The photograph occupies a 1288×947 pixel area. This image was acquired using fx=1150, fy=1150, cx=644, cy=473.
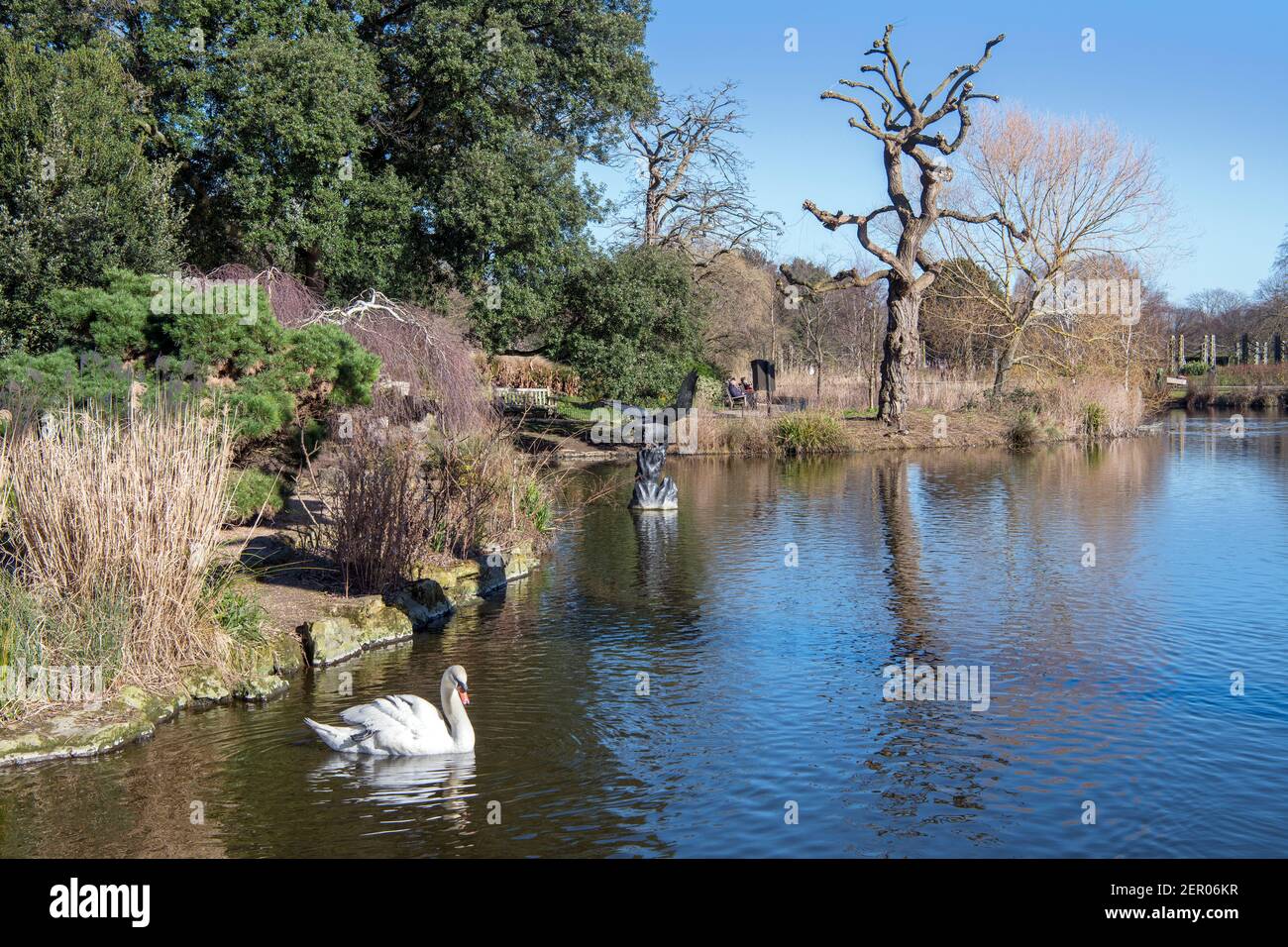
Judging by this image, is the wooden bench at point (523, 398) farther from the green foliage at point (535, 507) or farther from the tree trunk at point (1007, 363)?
the green foliage at point (535, 507)

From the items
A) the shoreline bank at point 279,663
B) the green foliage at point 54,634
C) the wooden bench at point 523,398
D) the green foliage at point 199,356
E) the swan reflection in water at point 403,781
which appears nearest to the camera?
the swan reflection in water at point 403,781

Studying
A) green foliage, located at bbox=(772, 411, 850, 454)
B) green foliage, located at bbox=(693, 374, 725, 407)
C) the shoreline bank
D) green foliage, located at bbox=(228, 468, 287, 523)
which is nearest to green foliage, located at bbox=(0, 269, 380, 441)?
green foliage, located at bbox=(228, 468, 287, 523)

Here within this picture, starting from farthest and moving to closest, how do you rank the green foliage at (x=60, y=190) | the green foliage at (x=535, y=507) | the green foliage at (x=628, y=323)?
the green foliage at (x=628, y=323), the green foliage at (x=60, y=190), the green foliage at (x=535, y=507)

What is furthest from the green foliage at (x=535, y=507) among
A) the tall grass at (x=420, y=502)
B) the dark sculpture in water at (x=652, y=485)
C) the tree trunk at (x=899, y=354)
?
the tree trunk at (x=899, y=354)

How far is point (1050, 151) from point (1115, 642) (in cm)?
2863

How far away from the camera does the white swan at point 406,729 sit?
7328 mm

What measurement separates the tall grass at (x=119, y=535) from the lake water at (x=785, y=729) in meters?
0.77

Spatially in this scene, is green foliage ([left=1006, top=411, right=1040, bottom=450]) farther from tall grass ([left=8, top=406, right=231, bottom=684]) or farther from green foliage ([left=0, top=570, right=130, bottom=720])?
green foliage ([left=0, top=570, right=130, bottom=720])

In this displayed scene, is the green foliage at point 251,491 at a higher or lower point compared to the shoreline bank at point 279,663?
higher

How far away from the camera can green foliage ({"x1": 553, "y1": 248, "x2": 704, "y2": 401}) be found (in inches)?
1060

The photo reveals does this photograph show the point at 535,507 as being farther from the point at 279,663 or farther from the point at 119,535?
the point at 119,535

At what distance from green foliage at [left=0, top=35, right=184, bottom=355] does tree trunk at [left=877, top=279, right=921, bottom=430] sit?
18.8 metres
